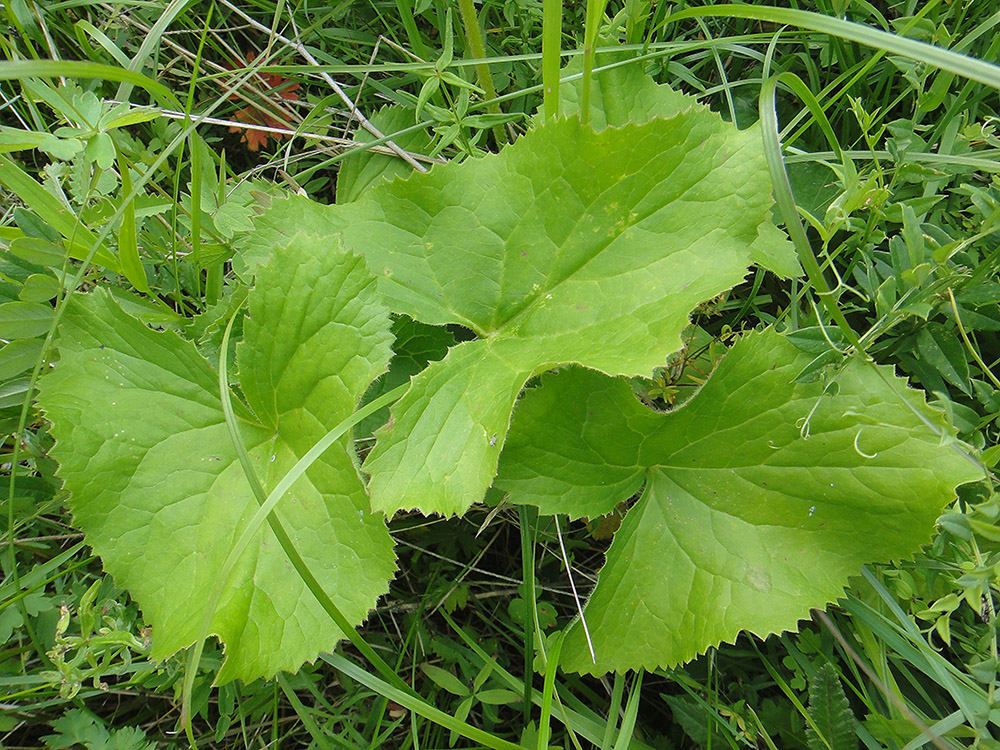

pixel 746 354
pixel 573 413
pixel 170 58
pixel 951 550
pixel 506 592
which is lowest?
pixel 506 592

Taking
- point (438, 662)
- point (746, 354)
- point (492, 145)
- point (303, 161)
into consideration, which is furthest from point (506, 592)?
point (303, 161)

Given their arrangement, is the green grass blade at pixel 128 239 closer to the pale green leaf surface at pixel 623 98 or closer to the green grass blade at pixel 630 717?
the pale green leaf surface at pixel 623 98

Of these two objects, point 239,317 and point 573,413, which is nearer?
point 573,413

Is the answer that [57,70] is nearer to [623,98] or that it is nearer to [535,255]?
[535,255]

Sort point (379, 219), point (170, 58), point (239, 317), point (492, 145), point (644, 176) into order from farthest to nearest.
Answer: point (170, 58) < point (492, 145) < point (239, 317) < point (379, 219) < point (644, 176)

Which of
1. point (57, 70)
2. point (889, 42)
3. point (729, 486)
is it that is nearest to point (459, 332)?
point (729, 486)

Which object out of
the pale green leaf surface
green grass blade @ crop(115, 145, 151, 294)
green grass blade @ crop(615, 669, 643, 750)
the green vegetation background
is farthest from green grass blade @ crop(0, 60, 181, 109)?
green grass blade @ crop(615, 669, 643, 750)

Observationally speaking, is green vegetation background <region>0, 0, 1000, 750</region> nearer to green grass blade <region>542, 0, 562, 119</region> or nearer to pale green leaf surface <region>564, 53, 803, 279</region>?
pale green leaf surface <region>564, 53, 803, 279</region>

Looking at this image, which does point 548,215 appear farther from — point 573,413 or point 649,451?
point 649,451
